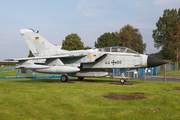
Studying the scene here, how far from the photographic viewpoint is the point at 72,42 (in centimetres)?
5056

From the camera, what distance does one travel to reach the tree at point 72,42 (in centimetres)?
5054

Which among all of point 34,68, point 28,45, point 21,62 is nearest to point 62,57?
point 34,68

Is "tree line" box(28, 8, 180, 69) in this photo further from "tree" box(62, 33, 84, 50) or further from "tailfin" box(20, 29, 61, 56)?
"tailfin" box(20, 29, 61, 56)

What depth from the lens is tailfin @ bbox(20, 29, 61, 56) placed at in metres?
18.3

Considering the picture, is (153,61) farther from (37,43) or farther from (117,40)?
(117,40)

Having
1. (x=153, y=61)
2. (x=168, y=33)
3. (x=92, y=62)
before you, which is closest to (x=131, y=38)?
(x=168, y=33)

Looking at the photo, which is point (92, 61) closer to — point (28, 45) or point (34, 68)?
point (34, 68)

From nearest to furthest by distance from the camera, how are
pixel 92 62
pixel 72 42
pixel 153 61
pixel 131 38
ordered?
1. pixel 153 61
2. pixel 92 62
3. pixel 72 42
4. pixel 131 38

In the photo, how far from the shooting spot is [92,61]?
579 inches

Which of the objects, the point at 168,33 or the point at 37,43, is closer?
the point at 37,43

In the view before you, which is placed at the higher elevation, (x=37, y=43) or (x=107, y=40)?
(x=107, y=40)

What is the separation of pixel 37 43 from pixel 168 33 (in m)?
48.6

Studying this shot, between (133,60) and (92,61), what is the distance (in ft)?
11.8

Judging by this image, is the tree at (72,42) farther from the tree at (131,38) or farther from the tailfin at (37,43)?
the tailfin at (37,43)
